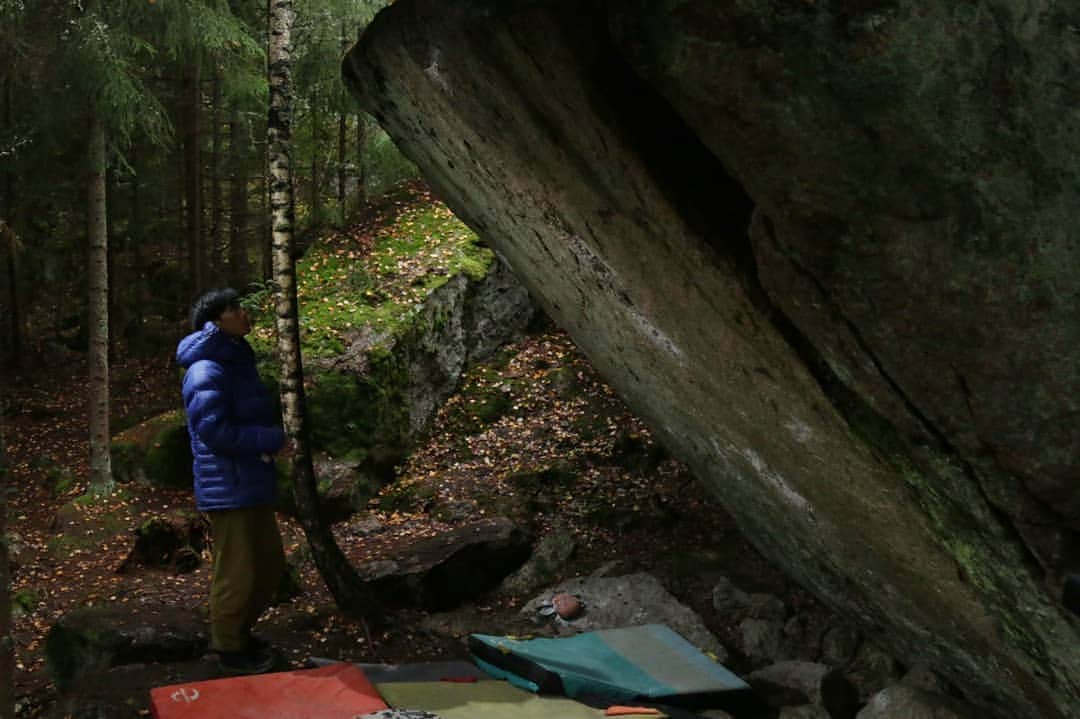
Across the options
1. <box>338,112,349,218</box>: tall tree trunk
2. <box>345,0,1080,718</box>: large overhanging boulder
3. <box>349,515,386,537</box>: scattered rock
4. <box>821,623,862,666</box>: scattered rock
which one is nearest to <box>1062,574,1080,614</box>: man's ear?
<box>345,0,1080,718</box>: large overhanging boulder

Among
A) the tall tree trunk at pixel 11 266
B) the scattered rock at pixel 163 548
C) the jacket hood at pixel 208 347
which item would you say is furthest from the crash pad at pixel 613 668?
the tall tree trunk at pixel 11 266

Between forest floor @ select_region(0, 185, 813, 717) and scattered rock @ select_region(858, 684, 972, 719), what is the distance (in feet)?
6.68

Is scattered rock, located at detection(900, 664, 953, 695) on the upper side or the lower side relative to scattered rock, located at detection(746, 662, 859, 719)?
lower

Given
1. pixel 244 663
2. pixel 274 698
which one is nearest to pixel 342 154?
pixel 244 663

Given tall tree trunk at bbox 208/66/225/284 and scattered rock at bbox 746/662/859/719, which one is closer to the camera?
scattered rock at bbox 746/662/859/719

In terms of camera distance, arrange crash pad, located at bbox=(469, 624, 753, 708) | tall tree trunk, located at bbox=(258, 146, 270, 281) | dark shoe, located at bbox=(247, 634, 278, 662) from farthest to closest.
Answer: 1. tall tree trunk, located at bbox=(258, 146, 270, 281)
2. dark shoe, located at bbox=(247, 634, 278, 662)
3. crash pad, located at bbox=(469, 624, 753, 708)

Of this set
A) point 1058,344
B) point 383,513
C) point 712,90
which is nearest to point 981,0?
point 712,90

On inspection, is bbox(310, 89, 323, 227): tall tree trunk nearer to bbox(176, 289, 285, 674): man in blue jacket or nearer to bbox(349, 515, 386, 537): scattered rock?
bbox(349, 515, 386, 537): scattered rock

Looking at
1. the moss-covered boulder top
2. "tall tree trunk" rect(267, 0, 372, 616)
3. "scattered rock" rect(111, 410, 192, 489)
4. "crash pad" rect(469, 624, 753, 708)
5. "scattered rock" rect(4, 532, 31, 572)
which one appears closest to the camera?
"crash pad" rect(469, 624, 753, 708)

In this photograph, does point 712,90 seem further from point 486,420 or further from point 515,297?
point 515,297

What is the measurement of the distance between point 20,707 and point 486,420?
22.0 ft

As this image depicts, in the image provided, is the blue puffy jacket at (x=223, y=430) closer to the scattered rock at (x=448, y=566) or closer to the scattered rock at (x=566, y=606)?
the scattered rock at (x=448, y=566)

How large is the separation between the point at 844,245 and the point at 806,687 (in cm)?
370

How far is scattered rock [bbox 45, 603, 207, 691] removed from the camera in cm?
634
